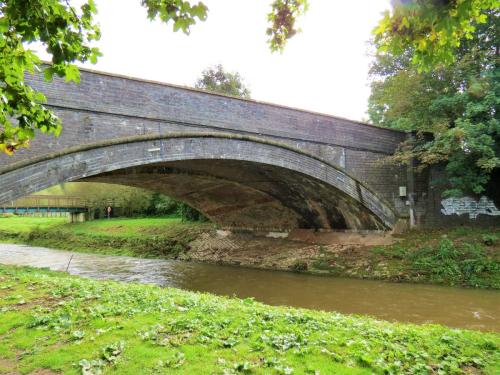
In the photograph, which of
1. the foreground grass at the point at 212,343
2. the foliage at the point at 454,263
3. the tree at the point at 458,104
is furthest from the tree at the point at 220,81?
the foreground grass at the point at 212,343

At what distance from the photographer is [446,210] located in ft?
48.4

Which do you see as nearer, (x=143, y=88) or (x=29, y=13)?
(x=29, y=13)

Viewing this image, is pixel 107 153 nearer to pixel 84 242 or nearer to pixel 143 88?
pixel 143 88

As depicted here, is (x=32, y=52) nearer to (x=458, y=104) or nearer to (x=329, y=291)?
(x=329, y=291)

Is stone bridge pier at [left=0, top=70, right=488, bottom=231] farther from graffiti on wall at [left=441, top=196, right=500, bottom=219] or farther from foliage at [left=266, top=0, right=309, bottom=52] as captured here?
foliage at [left=266, top=0, right=309, bottom=52]

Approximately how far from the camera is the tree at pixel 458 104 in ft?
37.8

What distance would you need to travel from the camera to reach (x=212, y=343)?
13.4ft

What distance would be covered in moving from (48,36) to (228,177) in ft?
40.4

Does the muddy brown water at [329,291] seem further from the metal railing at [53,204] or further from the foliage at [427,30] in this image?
the metal railing at [53,204]

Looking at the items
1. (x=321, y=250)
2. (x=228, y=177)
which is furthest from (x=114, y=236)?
(x=321, y=250)

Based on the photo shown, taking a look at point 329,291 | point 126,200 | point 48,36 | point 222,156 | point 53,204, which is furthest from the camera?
point 126,200

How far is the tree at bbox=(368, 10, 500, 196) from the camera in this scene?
37.8 ft

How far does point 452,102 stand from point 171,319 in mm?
11118

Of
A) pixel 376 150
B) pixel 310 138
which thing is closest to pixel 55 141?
pixel 310 138
